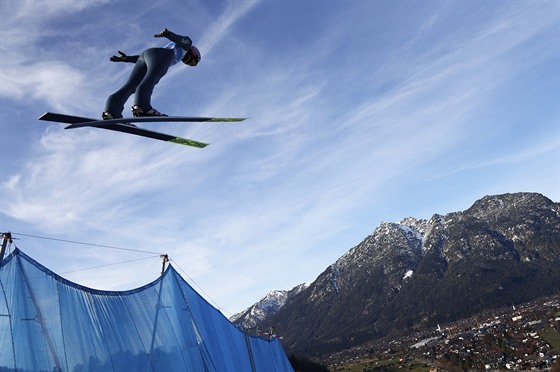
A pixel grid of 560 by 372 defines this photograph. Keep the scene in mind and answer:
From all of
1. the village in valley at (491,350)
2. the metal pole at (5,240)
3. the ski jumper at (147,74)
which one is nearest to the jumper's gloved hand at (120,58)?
the ski jumper at (147,74)

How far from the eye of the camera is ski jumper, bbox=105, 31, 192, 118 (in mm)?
6734

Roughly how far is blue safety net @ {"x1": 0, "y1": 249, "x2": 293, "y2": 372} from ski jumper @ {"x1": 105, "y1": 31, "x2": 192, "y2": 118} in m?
5.07

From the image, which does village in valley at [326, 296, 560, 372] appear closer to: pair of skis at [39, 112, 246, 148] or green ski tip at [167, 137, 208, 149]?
green ski tip at [167, 137, 208, 149]

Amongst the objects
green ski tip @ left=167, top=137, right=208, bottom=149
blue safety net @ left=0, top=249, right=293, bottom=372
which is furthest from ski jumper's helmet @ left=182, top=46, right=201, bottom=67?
blue safety net @ left=0, top=249, right=293, bottom=372

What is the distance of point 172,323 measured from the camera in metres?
13.1

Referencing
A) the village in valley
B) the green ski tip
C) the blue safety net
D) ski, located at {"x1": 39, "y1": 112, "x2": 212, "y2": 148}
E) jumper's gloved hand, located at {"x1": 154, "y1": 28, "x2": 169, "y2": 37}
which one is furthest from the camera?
the village in valley

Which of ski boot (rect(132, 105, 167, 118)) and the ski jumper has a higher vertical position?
the ski jumper

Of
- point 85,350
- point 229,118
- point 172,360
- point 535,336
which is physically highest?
Answer: point 229,118

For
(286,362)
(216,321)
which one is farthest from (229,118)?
(286,362)

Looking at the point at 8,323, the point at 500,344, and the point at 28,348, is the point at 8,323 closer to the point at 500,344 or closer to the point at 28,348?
the point at 28,348

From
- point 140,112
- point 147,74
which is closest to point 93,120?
point 140,112

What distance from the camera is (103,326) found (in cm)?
1079

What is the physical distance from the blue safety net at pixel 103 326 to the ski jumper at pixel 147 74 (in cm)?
507

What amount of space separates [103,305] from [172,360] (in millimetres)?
2747
